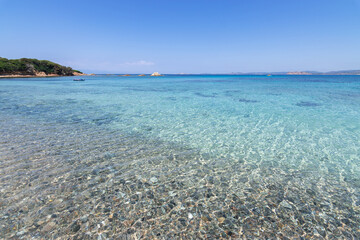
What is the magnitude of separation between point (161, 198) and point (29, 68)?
434 ft

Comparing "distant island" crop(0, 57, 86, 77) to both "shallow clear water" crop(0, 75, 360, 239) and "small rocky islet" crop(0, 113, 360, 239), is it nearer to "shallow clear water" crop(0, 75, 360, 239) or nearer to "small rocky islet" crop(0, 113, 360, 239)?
"shallow clear water" crop(0, 75, 360, 239)

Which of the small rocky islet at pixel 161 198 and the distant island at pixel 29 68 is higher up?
the distant island at pixel 29 68

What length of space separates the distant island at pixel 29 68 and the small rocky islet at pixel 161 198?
4629 inches

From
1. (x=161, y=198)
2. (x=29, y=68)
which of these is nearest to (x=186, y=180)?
(x=161, y=198)

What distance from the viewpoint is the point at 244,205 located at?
4.61 metres

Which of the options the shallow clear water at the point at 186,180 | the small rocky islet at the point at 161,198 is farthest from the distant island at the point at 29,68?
the small rocky islet at the point at 161,198

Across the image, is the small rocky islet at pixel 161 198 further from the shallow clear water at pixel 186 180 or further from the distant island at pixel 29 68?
the distant island at pixel 29 68

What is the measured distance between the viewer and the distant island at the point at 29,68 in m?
88.7

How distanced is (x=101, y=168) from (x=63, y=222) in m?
2.34

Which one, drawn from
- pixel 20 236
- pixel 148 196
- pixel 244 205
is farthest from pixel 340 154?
pixel 20 236

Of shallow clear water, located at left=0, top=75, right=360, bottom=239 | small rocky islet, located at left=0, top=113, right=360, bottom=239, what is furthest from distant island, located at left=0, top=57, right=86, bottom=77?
small rocky islet, located at left=0, top=113, right=360, bottom=239

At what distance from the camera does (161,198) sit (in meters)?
4.77

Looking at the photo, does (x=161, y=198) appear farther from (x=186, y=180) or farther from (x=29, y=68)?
(x=29, y=68)

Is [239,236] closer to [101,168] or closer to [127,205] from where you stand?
[127,205]
